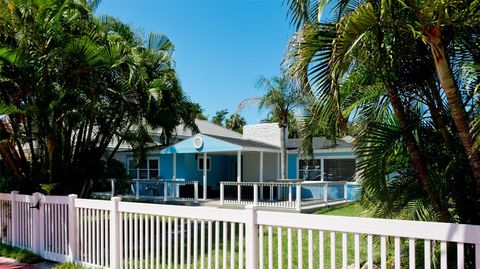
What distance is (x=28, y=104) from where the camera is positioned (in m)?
8.62

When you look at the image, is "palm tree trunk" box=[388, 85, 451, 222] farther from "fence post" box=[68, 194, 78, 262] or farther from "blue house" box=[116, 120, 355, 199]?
"blue house" box=[116, 120, 355, 199]

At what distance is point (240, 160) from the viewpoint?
66.6 ft

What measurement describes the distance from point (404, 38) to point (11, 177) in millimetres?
9540

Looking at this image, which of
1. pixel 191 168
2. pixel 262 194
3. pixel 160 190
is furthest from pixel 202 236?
pixel 191 168

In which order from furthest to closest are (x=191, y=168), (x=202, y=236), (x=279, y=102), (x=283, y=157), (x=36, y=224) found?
(x=191, y=168)
(x=279, y=102)
(x=283, y=157)
(x=36, y=224)
(x=202, y=236)

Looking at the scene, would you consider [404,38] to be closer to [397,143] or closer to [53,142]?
[397,143]

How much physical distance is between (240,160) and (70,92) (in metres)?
12.5

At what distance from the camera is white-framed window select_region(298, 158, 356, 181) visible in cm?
2030

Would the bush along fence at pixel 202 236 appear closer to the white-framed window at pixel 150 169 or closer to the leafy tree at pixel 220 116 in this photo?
the white-framed window at pixel 150 169

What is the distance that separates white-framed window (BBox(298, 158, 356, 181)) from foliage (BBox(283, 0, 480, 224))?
47.6 ft

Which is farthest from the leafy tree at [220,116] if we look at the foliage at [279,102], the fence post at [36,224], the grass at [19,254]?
the fence post at [36,224]

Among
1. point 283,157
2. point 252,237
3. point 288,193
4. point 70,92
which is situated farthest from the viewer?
point 283,157

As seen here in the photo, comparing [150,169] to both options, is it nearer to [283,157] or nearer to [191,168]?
[191,168]

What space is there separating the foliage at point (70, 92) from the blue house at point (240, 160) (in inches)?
327
